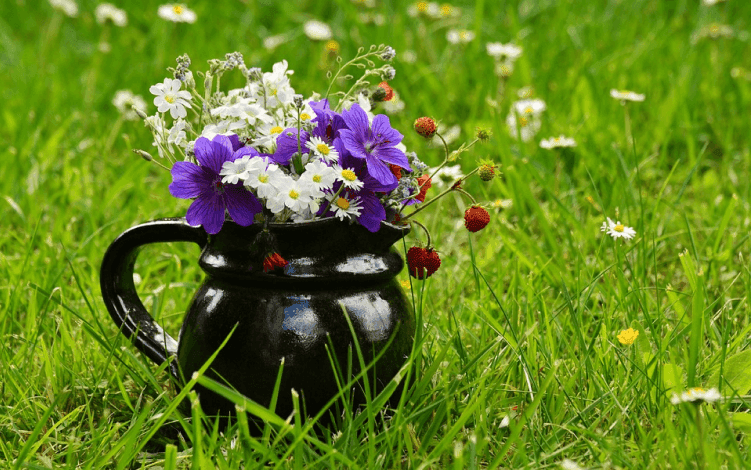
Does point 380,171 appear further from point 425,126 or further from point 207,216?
point 207,216

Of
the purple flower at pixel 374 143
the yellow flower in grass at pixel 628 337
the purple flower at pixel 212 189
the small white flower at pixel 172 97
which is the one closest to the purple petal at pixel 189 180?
the purple flower at pixel 212 189

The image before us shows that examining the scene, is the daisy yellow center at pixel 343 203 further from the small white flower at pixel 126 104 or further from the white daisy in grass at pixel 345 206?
the small white flower at pixel 126 104

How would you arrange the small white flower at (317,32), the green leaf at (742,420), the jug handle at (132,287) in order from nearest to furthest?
the green leaf at (742,420), the jug handle at (132,287), the small white flower at (317,32)

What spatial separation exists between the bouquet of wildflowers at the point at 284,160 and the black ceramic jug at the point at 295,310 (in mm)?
44

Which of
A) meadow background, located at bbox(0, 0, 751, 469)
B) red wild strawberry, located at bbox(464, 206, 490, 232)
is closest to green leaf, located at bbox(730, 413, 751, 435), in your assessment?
meadow background, located at bbox(0, 0, 751, 469)

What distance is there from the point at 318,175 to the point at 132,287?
538 mm

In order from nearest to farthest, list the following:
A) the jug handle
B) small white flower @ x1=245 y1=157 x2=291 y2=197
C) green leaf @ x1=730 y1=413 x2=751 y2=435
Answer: small white flower @ x1=245 y1=157 x2=291 y2=197 < green leaf @ x1=730 y1=413 x2=751 y2=435 < the jug handle

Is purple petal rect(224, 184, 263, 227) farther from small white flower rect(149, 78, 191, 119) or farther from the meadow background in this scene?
the meadow background

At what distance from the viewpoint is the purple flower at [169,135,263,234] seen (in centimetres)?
125

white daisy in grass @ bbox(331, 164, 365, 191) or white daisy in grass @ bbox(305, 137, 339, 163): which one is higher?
white daisy in grass @ bbox(305, 137, 339, 163)

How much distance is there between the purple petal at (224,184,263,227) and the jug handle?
0.18 metres

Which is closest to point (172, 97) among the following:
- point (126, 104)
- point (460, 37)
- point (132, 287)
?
point (132, 287)

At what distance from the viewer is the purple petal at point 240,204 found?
1252 millimetres

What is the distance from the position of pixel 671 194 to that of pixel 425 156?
0.91 metres
